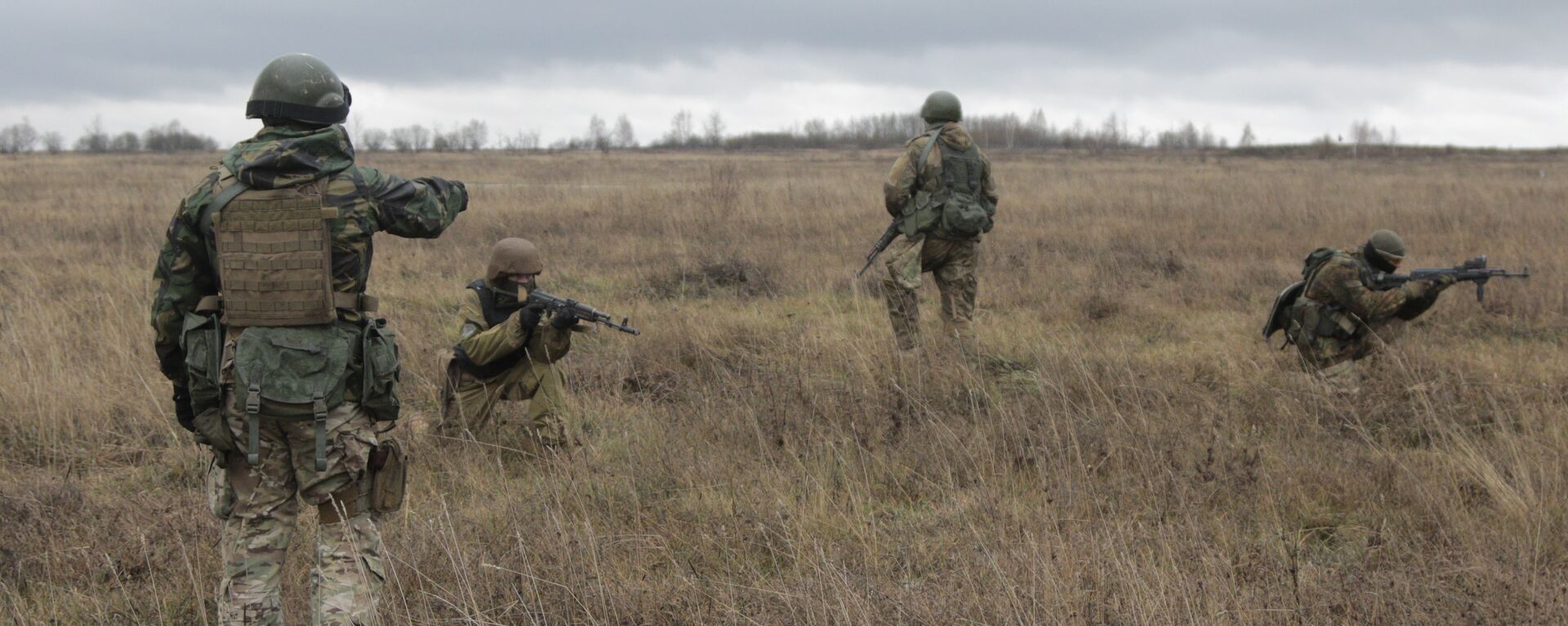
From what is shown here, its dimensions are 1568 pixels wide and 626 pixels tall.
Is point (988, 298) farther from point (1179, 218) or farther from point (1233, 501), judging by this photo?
point (1179, 218)

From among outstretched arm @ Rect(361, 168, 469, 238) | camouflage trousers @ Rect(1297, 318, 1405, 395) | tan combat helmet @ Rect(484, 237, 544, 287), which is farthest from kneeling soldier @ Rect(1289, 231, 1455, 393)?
outstretched arm @ Rect(361, 168, 469, 238)

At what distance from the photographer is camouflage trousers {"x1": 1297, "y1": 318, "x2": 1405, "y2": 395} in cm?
589

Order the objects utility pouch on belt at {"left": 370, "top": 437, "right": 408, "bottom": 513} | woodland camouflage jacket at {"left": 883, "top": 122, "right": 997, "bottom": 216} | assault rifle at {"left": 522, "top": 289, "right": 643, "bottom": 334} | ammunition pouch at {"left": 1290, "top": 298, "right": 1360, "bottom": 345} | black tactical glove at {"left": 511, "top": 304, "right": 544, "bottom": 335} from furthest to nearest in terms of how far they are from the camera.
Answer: woodland camouflage jacket at {"left": 883, "top": 122, "right": 997, "bottom": 216} → ammunition pouch at {"left": 1290, "top": 298, "right": 1360, "bottom": 345} → black tactical glove at {"left": 511, "top": 304, "right": 544, "bottom": 335} → assault rifle at {"left": 522, "top": 289, "right": 643, "bottom": 334} → utility pouch on belt at {"left": 370, "top": 437, "right": 408, "bottom": 513}

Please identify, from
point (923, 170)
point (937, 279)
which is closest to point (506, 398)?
point (923, 170)

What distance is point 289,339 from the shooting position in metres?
2.84

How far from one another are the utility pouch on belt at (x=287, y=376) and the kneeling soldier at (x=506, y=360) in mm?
1722

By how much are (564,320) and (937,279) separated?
317cm

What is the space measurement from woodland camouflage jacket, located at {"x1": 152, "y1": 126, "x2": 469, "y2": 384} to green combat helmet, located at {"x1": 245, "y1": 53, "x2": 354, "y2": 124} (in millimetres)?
50

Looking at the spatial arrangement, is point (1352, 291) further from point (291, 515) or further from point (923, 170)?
point (291, 515)

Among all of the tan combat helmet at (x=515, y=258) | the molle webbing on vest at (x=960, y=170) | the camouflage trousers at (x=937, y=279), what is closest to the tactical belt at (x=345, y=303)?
the tan combat helmet at (x=515, y=258)

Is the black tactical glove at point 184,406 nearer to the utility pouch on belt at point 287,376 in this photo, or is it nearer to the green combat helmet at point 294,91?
the utility pouch on belt at point 287,376

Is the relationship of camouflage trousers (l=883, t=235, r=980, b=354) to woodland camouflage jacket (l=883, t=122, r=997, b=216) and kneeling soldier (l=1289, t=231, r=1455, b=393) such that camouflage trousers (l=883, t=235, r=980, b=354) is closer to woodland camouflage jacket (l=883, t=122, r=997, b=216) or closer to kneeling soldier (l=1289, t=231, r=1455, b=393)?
woodland camouflage jacket (l=883, t=122, r=997, b=216)

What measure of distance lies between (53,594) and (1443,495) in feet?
15.1

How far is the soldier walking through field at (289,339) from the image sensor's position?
2.81 meters
